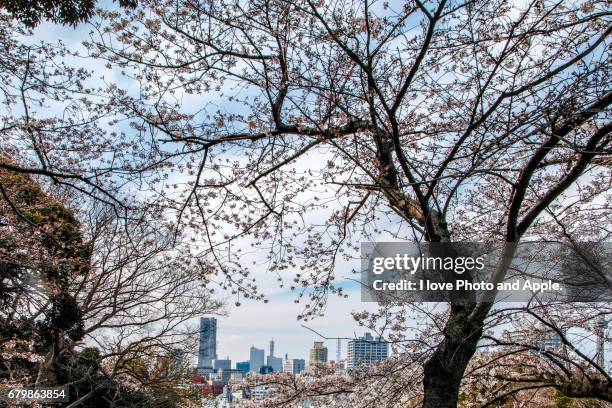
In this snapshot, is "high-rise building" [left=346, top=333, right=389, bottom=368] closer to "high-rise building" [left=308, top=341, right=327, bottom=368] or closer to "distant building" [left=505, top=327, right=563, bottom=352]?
"high-rise building" [left=308, top=341, right=327, bottom=368]

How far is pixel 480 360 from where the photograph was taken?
5438mm

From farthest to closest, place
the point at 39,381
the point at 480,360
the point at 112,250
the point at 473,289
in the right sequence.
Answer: the point at 112,250, the point at 39,381, the point at 480,360, the point at 473,289

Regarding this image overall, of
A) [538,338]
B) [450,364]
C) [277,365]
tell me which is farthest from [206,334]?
[450,364]

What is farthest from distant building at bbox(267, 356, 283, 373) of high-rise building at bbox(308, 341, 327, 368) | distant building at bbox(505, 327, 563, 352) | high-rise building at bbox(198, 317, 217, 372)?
distant building at bbox(505, 327, 563, 352)

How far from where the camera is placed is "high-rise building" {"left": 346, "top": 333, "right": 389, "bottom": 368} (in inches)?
162

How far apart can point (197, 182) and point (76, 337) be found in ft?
26.4

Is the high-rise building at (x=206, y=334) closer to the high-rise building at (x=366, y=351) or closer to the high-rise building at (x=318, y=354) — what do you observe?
the high-rise building at (x=318, y=354)

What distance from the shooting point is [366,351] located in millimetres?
4496

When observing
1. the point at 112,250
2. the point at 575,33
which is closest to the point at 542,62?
the point at 575,33

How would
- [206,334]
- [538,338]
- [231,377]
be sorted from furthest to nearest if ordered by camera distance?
[206,334], [231,377], [538,338]

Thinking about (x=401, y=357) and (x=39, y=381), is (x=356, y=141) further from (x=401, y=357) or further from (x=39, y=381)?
(x=39, y=381)

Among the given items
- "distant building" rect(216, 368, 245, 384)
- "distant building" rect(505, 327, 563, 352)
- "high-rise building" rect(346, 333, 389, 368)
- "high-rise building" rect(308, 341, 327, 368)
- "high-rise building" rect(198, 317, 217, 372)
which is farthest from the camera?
"high-rise building" rect(198, 317, 217, 372)

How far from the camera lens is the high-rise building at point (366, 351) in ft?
13.5

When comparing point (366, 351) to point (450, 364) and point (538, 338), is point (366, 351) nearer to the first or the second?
point (450, 364)
